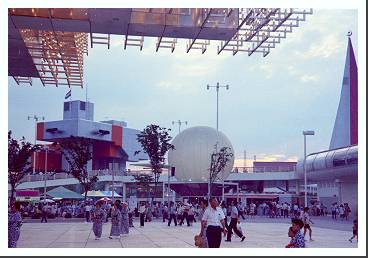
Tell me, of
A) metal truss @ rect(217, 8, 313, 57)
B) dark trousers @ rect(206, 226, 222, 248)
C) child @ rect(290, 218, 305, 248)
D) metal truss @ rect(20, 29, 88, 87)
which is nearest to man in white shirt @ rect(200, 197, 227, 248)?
dark trousers @ rect(206, 226, 222, 248)

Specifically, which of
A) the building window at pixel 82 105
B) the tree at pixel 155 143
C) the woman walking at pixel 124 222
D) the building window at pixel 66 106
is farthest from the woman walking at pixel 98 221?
the building window at pixel 66 106

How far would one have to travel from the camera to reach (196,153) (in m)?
59.2

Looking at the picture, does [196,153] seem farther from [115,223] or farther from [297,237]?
[297,237]

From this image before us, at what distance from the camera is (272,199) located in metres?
61.5

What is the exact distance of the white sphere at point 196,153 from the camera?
5906 cm

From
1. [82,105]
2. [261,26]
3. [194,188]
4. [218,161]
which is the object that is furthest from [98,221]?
[82,105]

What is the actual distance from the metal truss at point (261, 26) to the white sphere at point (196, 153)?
38.0 m

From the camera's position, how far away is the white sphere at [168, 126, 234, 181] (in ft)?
194

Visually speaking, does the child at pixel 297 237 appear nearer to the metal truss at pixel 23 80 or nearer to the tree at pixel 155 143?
the metal truss at pixel 23 80

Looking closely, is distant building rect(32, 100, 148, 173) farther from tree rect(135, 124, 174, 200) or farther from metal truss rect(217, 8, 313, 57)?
metal truss rect(217, 8, 313, 57)

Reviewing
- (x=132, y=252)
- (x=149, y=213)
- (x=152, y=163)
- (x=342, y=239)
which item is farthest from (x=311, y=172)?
(x=132, y=252)

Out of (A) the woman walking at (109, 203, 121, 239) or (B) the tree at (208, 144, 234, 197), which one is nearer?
(A) the woman walking at (109, 203, 121, 239)

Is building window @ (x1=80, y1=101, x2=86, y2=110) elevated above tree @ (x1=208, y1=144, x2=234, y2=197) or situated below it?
above

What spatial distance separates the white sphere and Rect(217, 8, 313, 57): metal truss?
125ft
